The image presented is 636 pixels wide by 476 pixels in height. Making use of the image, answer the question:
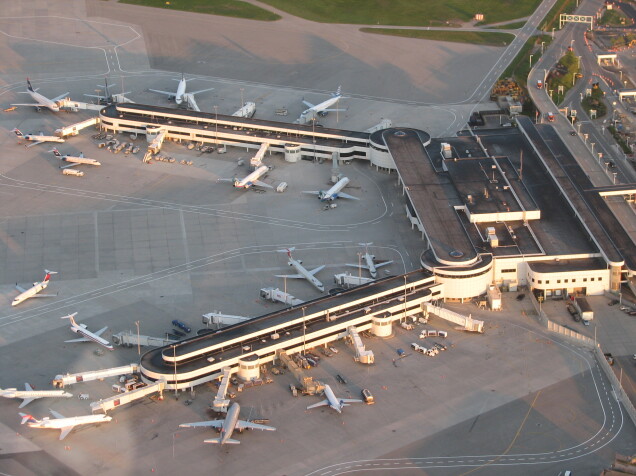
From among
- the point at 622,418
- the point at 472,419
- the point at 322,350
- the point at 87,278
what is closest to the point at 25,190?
the point at 87,278

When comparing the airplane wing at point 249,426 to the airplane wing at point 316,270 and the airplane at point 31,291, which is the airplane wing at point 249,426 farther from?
the airplane at point 31,291

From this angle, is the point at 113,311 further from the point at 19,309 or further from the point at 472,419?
the point at 472,419

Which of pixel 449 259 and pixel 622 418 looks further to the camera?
pixel 449 259

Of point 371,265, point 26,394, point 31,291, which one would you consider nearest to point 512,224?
point 371,265

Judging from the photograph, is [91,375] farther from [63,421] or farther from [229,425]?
[229,425]

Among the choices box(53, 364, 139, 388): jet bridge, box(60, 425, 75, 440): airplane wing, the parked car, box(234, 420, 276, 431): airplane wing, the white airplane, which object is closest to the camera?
box(60, 425, 75, 440): airplane wing

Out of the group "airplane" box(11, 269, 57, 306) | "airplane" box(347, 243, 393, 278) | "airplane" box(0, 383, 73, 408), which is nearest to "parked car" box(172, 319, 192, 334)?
"airplane" box(11, 269, 57, 306)

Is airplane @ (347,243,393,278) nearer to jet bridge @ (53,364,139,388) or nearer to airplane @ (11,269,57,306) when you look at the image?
jet bridge @ (53,364,139,388)
